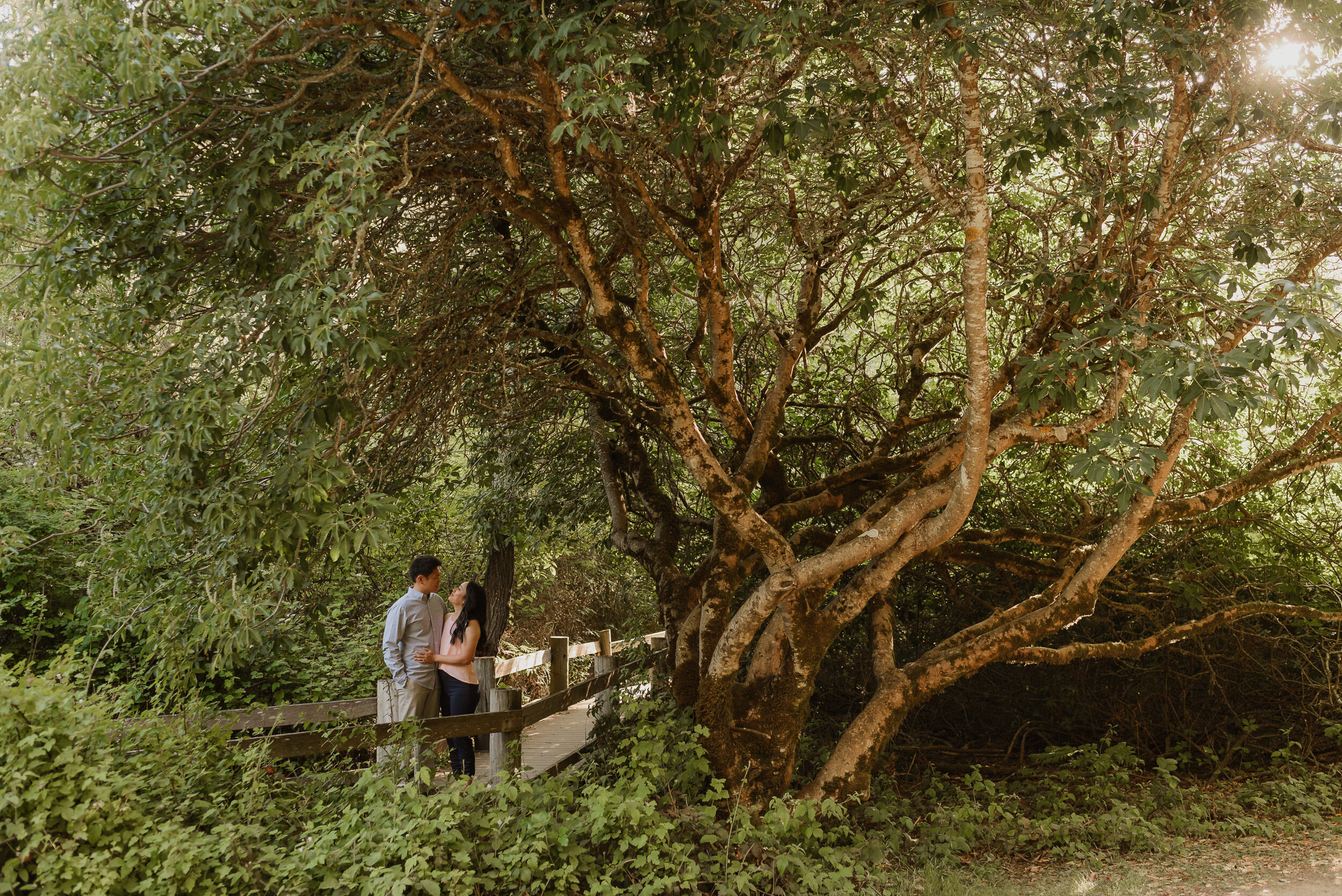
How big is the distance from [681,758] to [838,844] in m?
1.28

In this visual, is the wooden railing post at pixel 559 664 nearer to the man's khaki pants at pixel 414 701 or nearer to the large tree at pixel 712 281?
the large tree at pixel 712 281

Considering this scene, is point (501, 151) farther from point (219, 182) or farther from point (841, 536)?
point (841, 536)

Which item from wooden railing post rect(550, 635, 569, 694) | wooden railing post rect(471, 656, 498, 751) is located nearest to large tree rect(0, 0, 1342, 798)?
wooden railing post rect(550, 635, 569, 694)

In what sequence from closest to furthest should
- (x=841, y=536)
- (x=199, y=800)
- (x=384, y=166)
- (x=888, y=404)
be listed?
(x=199, y=800) < (x=384, y=166) < (x=841, y=536) < (x=888, y=404)

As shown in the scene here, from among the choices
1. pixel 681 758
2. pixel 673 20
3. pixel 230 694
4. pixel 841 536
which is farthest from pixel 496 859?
pixel 230 694

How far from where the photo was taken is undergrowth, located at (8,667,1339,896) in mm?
3551

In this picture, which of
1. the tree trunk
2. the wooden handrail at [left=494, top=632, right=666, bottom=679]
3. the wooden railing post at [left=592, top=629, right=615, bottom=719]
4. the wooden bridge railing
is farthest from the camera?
the tree trunk

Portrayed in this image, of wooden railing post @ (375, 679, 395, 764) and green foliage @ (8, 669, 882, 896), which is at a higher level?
wooden railing post @ (375, 679, 395, 764)

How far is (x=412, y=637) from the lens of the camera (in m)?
6.51

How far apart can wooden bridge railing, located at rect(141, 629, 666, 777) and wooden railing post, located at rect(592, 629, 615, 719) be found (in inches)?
1.0

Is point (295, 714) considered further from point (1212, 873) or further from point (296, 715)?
point (1212, 873)

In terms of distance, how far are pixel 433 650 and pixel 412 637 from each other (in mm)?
202

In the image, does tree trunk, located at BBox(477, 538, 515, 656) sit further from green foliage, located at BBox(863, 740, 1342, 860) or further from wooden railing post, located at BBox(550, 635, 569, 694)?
green foliage, located at BBox(863, 740, 1342, 860)

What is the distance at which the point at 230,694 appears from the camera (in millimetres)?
8461
